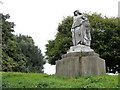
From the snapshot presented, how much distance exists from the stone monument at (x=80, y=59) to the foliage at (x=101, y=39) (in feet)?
30.9

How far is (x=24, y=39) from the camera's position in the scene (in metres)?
35.4

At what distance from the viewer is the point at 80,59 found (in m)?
9.80

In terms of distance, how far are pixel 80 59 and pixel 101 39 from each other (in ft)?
40.1

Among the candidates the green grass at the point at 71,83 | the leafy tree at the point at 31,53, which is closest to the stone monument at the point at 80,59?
the green grass at the point at 71,83

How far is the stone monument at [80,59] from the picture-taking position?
959 centimetres

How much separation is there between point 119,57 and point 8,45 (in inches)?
535

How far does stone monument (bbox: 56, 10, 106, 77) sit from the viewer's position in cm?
959

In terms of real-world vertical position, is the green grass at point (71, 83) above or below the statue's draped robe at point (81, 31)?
below

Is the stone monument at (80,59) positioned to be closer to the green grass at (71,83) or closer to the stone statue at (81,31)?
the stone statue at (81,31)

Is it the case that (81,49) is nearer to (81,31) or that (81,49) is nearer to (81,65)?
(81,65)

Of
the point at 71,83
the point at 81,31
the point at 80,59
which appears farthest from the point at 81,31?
the point at 71,83

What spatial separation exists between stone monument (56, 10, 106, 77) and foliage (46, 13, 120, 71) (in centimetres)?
943

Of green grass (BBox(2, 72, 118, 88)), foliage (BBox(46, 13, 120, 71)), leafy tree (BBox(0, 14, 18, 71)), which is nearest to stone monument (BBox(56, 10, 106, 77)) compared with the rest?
green grass (BBox(2, 72, 118, 88))

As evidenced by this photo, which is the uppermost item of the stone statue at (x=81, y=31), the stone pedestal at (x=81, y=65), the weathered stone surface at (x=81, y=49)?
the stone statue at (x=81, y=31)
